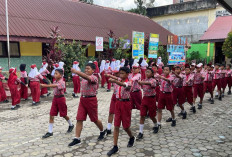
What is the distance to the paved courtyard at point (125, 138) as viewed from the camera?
13.8 ft

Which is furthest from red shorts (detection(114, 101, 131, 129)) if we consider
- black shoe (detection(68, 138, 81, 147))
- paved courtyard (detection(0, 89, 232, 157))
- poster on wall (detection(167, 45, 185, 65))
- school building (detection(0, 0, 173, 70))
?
poster on wall (detection(167, 45, 185, 65))

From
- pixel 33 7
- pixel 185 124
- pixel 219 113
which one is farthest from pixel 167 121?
pixel 33 7

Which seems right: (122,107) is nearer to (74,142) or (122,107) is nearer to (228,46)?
(74,142)

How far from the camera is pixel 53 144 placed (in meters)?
4.59

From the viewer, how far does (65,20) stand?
1573 centimetres

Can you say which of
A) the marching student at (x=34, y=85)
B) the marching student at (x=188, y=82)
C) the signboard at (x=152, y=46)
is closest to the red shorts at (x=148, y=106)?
the marching student at (x=188, y=82)

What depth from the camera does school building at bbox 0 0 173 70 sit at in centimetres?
1233

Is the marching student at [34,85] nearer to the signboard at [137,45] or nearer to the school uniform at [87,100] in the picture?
the school uniform at [87,100]

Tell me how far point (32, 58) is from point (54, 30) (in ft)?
8.28

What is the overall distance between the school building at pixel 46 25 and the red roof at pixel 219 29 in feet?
24.1

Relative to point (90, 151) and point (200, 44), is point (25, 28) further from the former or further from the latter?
point (200, 44)

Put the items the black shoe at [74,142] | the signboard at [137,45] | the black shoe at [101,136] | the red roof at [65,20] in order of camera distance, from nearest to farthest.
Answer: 1. the black shoe at [74,142]
2. the black shoe at [101,136]
3. the red roof at [65,20]
4. the signboard at [137,45]

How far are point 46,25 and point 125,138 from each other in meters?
11.2

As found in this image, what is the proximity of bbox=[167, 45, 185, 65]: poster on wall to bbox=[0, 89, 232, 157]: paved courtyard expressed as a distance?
8.34m
